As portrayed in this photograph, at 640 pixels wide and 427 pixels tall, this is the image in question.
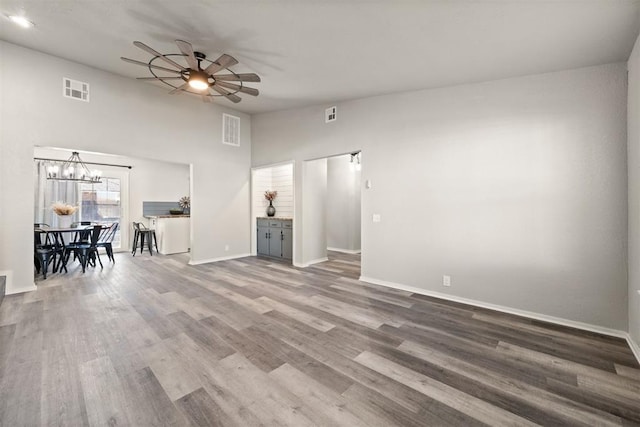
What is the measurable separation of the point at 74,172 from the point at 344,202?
6744mm

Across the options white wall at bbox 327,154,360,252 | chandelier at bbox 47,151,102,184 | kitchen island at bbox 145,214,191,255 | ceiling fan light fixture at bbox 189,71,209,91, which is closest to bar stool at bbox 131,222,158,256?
kitchen island at bbox 145,214,191,255

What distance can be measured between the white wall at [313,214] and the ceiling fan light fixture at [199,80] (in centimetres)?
250

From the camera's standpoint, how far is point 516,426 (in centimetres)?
152

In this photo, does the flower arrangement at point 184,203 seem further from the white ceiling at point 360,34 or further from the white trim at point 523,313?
the white trim at point 523,313

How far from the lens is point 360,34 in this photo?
2.77 meters

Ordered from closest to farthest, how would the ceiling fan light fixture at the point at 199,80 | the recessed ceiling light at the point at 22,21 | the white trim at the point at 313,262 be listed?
the recessed ceiling light at the point at 22,21 < the ceiling fan light fixture at the point at 199,80 < the white trim at the point at 313,262

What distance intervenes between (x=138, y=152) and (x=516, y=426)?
19.6 feet

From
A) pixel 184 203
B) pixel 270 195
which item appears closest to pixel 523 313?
pixel 270 195

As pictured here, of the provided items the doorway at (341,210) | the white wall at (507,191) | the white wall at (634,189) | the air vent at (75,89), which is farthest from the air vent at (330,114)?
the air vent at (75,89)

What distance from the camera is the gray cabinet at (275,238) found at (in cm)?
586

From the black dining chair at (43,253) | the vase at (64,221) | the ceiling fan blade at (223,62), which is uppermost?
the ceiling fan blade at (223,62)

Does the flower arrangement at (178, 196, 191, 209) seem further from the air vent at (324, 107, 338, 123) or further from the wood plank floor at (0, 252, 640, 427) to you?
the air vent at (324, 107, 338, 123)

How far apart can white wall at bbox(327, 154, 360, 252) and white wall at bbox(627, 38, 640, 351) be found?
203 inches

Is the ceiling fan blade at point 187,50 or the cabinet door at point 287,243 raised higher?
the ceiling fan blade at point 187,50
